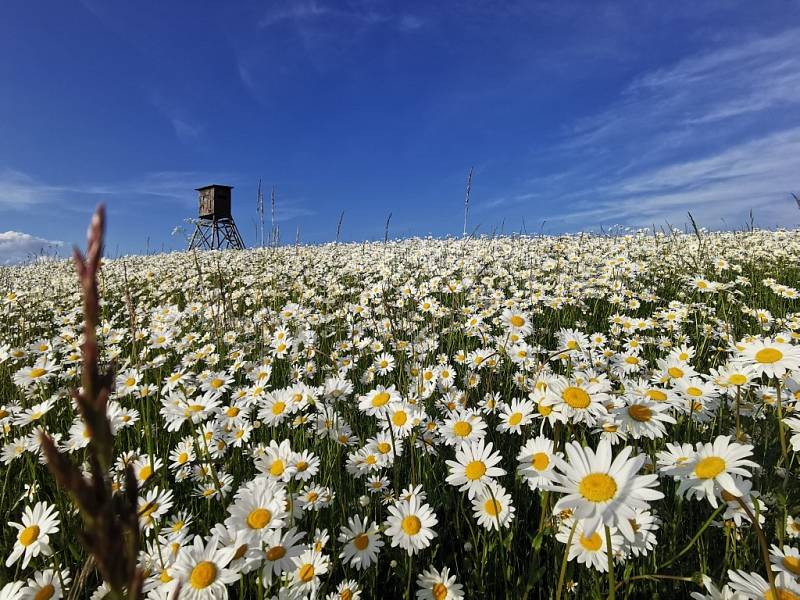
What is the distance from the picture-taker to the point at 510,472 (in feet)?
9.99

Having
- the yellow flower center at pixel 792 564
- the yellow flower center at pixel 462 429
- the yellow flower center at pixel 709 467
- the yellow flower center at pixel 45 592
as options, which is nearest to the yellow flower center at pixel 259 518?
the yellow flower center at pixel 45 592

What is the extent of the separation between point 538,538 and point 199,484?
90.2 inches

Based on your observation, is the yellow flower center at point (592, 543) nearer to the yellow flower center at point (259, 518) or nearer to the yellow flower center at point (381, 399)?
the yellow flower center at point (259, 518)

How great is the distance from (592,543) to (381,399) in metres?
1.57

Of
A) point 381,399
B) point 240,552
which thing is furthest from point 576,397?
point 240,552

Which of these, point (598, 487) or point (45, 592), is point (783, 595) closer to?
point (598, 487)

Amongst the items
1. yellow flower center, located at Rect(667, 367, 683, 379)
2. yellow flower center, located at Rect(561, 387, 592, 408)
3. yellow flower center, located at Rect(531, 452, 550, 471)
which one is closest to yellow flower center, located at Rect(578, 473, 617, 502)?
yellow flower center, located at Rect(531, 452, 550, 471)

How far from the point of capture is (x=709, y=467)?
169 centimetres

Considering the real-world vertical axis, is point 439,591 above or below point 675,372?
below

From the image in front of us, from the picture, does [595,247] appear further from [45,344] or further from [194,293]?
[45,344]

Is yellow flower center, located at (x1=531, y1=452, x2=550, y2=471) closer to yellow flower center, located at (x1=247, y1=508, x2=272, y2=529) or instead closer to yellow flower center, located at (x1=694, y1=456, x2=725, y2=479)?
yellow flower center, located at (x1=694, y1=456, x2=725, y2=479)

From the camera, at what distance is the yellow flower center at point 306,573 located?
1.90m

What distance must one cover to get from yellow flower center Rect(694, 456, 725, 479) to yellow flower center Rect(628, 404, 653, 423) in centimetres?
39

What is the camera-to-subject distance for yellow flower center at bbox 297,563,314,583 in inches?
74.7
